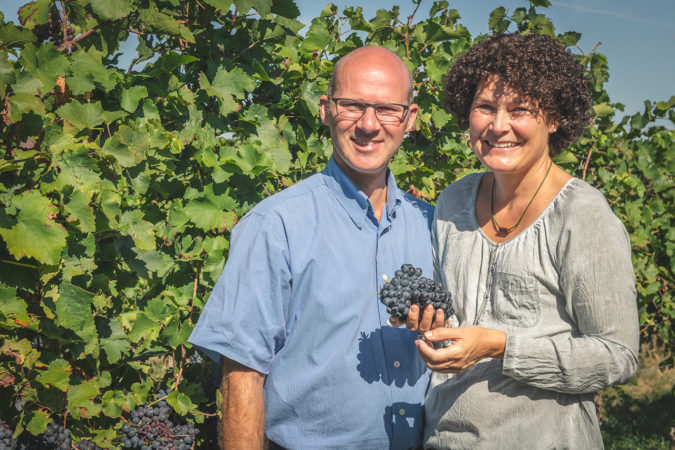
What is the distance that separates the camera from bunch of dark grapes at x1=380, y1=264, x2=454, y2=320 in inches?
64.6

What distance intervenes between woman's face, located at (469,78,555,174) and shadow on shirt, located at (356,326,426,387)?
68 centimetres

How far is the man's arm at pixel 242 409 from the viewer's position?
1862mm

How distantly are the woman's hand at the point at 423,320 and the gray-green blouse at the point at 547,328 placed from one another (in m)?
0.23

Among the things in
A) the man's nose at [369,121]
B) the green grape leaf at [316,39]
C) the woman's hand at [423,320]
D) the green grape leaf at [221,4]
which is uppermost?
the green grape leaf at [316,39]

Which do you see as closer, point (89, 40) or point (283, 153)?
point (89, 40)

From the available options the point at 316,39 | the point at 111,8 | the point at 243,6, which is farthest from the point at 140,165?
the point at 316,39

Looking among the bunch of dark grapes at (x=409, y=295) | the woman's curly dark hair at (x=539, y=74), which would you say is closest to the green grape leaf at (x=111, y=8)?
the woman's curly dark hair at (x=539, y=74)

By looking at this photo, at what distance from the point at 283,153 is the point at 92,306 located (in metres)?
1.08

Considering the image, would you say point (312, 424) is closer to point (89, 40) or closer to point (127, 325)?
point (127, 325)

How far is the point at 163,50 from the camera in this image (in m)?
2.46

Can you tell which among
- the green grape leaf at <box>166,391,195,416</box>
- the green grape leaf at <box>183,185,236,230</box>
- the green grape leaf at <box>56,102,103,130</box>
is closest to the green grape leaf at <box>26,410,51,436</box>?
the green grape leaf at <box>166,391,195,416</box>

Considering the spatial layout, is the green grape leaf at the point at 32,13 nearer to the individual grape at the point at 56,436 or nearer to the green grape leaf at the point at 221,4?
the green grape leaf at the point at 221,4

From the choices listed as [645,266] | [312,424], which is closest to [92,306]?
[312,424]

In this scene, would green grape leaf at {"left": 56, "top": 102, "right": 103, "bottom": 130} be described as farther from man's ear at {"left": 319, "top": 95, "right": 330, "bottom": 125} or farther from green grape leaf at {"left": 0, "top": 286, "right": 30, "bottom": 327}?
man's ear at {"left": 319, "top": 95, "right": 330, "bottom": 125}
